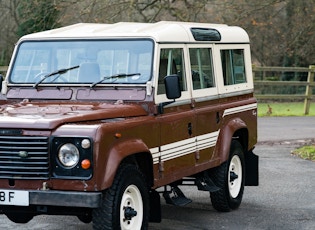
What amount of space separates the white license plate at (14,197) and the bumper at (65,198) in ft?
0.18

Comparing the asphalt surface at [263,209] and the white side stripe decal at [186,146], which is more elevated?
the white side stripe decal at [186,146]

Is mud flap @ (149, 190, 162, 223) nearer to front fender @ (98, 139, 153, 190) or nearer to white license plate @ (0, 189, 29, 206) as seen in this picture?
front fender @ (98, 139, 153, 190)

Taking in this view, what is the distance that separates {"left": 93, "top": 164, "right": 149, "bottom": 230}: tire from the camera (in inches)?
287

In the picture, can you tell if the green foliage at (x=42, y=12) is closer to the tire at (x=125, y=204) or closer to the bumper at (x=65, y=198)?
the tire at (x=125, y=204)

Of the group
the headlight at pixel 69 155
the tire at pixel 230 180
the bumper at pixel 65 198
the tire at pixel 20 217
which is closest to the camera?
the bumper at pixel 65 198

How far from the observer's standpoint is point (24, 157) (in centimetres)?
726

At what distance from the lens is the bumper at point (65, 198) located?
23.1ft

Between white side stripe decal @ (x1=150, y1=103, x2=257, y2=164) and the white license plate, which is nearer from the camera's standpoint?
the white license plate

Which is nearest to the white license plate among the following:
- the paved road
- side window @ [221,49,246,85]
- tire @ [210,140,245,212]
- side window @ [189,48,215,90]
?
side window @ [189,48,215,90]

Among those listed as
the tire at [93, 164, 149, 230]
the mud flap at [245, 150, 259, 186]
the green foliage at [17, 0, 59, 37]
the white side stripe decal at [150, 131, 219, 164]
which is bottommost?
the mud flap at [245, 150, 259, 186]

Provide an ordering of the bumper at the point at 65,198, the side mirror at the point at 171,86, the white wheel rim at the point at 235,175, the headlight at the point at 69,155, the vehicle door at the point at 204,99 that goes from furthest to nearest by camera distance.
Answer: the white wheel rim at the point at 235,175 < the vehicle door at the point at 204,99 < the side mirror at the point at 171,86 < the headlight at the point at 69,155 < the bumper at the point at 65,198

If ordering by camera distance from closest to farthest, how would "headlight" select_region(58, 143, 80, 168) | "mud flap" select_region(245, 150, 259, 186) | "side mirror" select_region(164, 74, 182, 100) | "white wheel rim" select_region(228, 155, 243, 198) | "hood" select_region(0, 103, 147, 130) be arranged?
"headlight" select_region(58, 143, 80, 168)
"hood" select_region(0, 103, 147, 130)
"side mirror" select_region(164, 74, 182, 100)
"white wheel rim" select_region(228, 155, 243, 198)
"mud flap" select_region(245, 150, 259, 186)

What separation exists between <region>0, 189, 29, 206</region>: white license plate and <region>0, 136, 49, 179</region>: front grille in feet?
0.43

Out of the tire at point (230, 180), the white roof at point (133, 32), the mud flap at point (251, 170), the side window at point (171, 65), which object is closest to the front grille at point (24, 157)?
the side window at point (171, 65)
